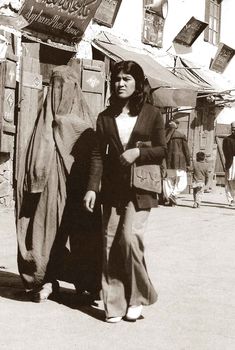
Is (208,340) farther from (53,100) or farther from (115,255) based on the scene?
(53,100)

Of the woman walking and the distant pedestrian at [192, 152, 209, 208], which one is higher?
the woman walking

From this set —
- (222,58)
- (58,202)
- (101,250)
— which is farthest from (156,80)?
(101,250)

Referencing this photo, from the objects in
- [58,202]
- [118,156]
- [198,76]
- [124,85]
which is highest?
[124,85]

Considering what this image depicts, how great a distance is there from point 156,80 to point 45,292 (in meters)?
10.5

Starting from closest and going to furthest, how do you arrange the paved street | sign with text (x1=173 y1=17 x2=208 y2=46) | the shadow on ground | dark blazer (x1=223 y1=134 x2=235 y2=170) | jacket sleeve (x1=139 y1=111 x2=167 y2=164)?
the paved street, jacket sleeve (x1=139 y1=111 x2=167 y2=164), the shadow on ground, dark blazer (x1=223 y1=134 x2=235 y2=170), sign with text (x1=173 y1=17 x2=208 y2=46)

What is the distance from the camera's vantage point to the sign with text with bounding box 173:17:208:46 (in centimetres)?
1979

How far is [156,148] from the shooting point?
5.03m

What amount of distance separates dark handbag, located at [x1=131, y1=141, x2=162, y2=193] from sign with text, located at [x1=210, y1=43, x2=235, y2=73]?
1761 cm

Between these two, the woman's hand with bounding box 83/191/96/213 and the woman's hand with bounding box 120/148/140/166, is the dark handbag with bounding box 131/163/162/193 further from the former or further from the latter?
the woman's hand with bounding box 83/191/96/213

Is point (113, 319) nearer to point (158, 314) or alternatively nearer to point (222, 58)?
point (158, 314)

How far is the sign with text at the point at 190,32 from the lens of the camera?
779 inches

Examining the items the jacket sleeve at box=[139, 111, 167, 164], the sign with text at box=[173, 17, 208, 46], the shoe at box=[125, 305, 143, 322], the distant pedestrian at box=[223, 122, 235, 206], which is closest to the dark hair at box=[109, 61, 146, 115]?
the jacket sleeve at box=[139, 111, 167, 164]

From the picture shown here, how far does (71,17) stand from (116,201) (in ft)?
31.3

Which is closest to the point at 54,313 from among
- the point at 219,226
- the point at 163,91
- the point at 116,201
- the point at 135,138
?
the point at 116,201
